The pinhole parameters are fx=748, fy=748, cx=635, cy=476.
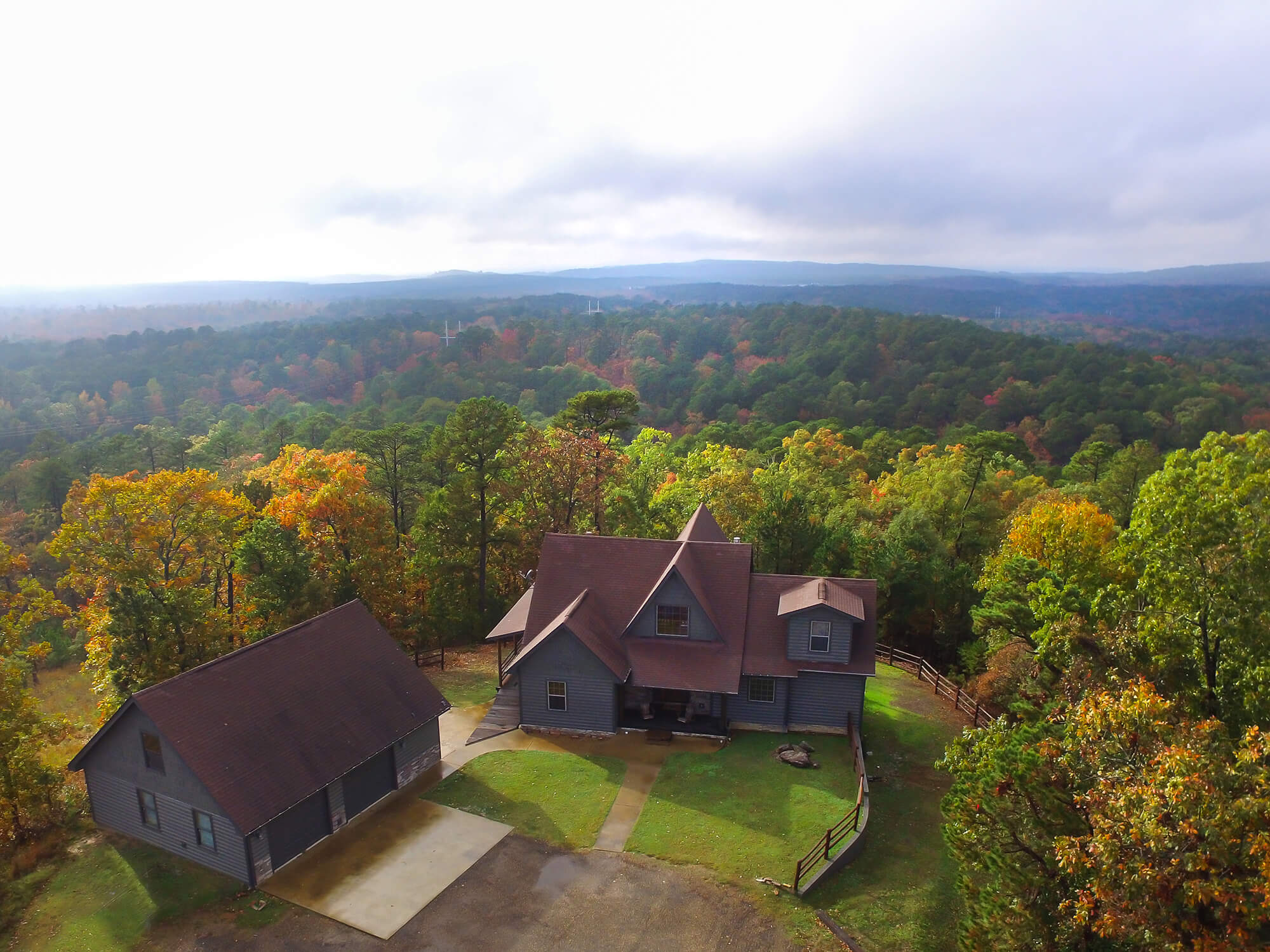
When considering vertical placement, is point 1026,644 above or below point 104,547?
below

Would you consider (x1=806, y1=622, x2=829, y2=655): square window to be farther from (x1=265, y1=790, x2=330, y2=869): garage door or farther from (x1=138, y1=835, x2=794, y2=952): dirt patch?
(x1=265, y1=790, x2=330, y2=869): garage door

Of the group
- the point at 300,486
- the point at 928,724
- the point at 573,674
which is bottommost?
the point at 928,724

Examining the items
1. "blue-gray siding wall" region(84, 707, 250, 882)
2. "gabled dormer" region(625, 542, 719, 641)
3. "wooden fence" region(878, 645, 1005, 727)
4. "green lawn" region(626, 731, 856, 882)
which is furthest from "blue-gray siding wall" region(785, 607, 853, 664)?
"blue-gray siding wall" region(84, 707, 250, 882)

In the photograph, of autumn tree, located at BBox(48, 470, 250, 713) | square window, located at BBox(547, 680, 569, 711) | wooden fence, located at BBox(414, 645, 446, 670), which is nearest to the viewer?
autumn tree, located at BBox(48, 470, 250, 713)

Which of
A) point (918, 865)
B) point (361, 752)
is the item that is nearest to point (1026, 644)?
point (918, 865)

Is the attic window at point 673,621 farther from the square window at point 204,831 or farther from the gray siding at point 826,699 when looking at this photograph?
the square window at point 204,831

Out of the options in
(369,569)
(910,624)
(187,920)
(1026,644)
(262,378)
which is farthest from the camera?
(262,378)

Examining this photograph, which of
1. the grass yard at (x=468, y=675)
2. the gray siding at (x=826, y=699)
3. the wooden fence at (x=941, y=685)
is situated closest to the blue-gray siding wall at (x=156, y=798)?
the grass yard at (x=468, y=675)

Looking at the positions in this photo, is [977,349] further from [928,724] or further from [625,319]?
[928,724]
